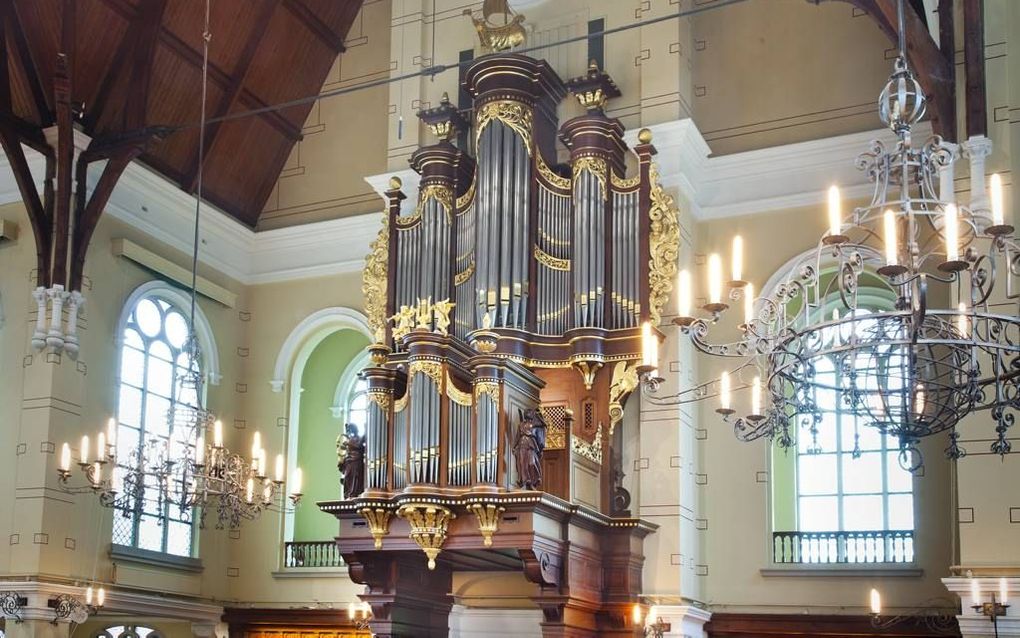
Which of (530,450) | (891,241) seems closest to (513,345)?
(530,450)

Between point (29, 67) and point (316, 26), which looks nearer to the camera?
point (29, 67)

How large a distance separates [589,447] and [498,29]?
16.5 ft

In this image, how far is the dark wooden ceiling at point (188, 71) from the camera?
49.2 feet

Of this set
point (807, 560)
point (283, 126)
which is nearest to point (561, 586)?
point (807, 560)

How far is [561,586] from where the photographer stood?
13.0 metres

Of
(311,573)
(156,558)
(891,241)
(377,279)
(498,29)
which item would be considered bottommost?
(311,573)

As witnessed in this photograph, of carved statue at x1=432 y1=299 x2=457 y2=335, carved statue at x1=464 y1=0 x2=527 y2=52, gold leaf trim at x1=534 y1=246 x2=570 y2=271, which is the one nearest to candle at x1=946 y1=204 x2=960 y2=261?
carved statue at x1=432 y1=299 x2=457 y2=335

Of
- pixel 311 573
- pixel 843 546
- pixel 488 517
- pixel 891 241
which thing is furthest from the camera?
pixel 311 573

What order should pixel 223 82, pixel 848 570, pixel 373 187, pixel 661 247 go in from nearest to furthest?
pixel 848 570
pixel 661 247
pixel 373 187
pixel 223 82

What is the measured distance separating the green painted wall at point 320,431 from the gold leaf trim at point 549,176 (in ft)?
13.5

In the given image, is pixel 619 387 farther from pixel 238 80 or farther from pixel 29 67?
pixel 29 67

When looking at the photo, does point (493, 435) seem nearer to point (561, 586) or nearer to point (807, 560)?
point (561, 586)

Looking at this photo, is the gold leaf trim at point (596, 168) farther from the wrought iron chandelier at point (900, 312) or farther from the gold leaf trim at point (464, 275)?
the wrought iron chandelier at point (900, 312)

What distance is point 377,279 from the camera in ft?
51.8
